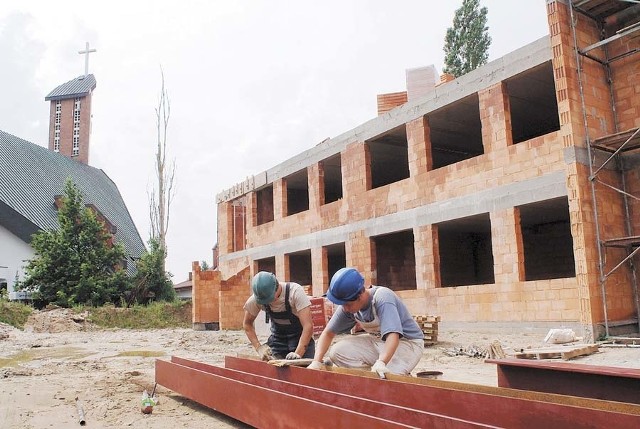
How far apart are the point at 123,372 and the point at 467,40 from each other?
24.5 m

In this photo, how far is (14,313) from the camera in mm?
20141

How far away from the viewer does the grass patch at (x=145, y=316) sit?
2162 cm

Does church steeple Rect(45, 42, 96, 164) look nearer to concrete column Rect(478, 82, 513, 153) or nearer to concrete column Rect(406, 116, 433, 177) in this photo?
concrete column Rect(406, 116, 433, 177)

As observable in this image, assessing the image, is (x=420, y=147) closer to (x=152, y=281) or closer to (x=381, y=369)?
(x=381, y=369)

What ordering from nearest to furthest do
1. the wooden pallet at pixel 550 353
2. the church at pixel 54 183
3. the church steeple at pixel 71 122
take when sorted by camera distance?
1. the wooden pallet at pixel 550 353
2. the church at pixel 54 183
3. the church steeple at pixel 71 122

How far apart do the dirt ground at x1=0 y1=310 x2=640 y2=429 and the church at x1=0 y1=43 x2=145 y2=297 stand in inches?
450

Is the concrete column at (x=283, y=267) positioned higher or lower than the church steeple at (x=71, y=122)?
lower

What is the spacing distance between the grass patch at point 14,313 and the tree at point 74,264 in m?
1.55

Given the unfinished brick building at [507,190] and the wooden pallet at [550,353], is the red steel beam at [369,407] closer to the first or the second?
the wooden pallet at [550,353]

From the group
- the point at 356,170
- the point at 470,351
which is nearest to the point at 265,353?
the point at 470,351

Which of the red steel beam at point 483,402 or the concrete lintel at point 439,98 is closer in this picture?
the red steel beam at point 483,402

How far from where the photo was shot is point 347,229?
1518 cm

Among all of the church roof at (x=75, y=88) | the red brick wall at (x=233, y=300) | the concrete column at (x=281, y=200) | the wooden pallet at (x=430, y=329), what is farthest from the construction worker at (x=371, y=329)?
the church roof at (x=75, y=88)

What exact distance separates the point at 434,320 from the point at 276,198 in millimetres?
8965
